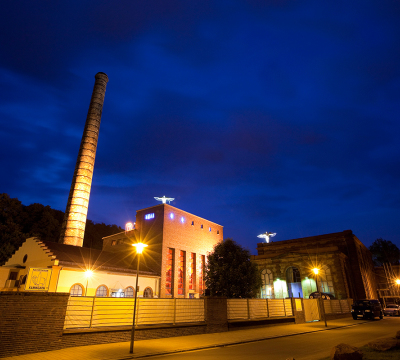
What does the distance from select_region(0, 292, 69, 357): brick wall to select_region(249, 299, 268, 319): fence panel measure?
12.8 metres

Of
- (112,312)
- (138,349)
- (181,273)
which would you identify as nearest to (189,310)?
(112,312)

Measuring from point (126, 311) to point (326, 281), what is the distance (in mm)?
31408

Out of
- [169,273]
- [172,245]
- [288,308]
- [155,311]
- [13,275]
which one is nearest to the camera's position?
[155,311]

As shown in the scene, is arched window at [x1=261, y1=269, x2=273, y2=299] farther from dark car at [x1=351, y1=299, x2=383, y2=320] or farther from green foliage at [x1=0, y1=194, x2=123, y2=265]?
green foliage at [x1=0, y1=194, x2=123, y2=265]

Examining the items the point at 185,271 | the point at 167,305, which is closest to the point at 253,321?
the point at 167,305

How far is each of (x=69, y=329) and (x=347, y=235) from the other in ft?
150

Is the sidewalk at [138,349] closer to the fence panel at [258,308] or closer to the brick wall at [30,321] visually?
the brick wall at [30,321]

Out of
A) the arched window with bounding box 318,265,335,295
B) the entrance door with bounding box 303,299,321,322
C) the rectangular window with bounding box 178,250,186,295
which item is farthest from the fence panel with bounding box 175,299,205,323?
the arched window with bounding box 318,265,335,295

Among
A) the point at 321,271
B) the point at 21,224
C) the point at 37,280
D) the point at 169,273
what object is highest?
the point at 21,224

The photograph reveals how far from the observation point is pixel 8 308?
9.98 metres

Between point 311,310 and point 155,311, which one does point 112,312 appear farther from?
point 311,310

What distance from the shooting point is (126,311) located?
13.4m

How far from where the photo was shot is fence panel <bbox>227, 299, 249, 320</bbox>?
58.5 feet

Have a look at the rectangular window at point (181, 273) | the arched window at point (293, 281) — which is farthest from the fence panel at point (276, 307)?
the rectangular window at point (181, 273)
